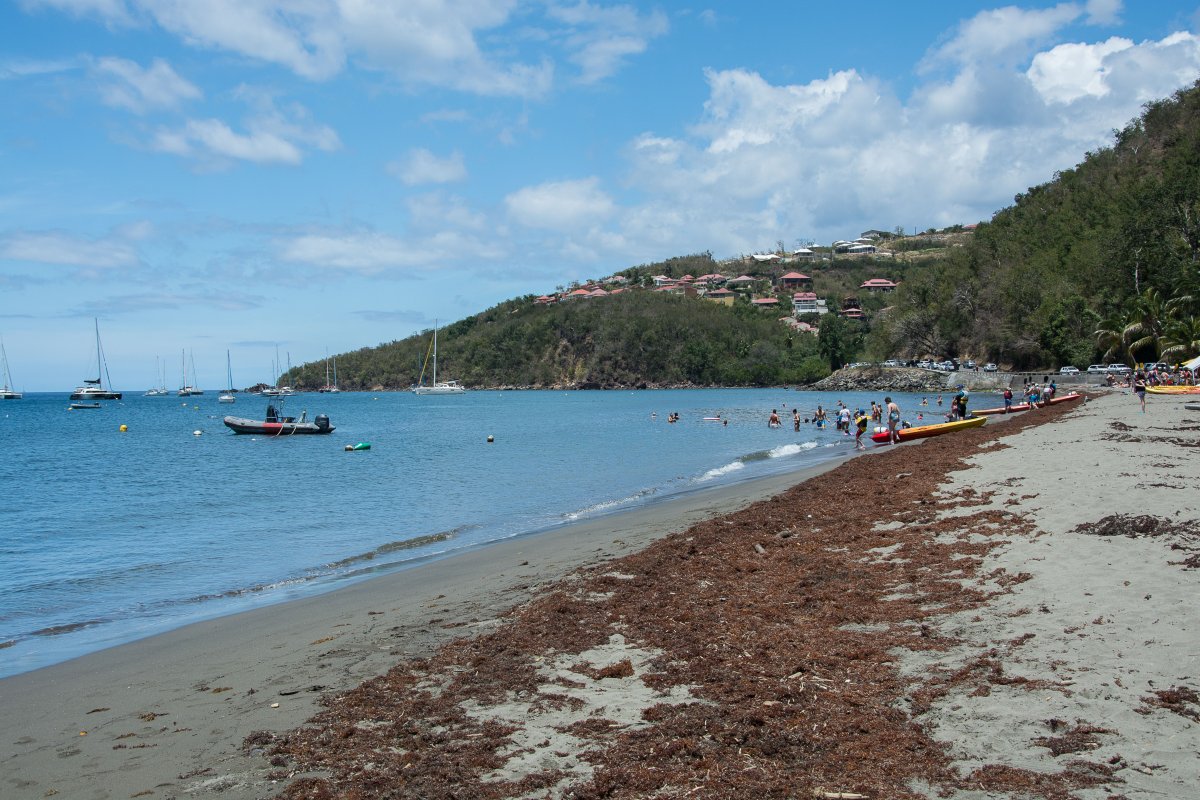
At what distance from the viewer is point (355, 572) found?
15.8 meters

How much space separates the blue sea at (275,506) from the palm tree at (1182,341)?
106ft

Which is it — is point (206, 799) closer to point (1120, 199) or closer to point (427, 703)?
point (427, 703)

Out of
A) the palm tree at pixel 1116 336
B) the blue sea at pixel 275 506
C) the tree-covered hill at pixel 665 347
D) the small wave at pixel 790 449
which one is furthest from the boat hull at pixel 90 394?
the palm tree at pixel 1116 336

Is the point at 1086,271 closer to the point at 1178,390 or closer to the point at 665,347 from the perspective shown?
the point at 1178,390

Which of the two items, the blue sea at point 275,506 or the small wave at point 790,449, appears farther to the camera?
the small wave at point 790,449

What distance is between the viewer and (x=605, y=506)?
23.5 meters

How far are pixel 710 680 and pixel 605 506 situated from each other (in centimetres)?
1651

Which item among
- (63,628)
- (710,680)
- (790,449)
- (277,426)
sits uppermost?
(277,426)

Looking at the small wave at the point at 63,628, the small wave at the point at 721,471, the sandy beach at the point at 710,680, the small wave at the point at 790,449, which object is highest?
the sandy beach at the point at 710,680

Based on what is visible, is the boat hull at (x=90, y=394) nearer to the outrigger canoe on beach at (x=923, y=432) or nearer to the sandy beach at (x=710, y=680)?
the outrigger canoe on beach at (x=923, y=432)

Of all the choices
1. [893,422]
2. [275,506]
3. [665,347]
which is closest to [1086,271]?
[893,422]

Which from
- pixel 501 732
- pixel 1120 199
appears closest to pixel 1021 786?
pixel 501 732

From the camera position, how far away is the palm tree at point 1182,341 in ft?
197

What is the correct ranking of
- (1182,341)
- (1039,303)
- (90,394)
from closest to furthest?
(1182,341) → (1039,303) → (90,394)
